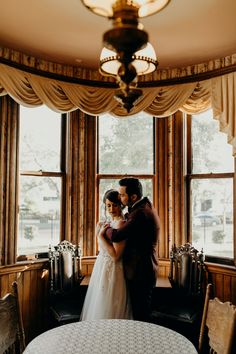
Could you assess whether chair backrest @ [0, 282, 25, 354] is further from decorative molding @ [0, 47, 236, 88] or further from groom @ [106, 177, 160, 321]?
decorative molding @ [0, 47, 236, 88]

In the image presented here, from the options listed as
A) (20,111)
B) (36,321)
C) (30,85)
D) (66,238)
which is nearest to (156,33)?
(30,85)

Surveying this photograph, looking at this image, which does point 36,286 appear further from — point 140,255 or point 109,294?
point 140,255

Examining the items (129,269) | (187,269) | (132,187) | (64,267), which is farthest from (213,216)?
(64,267)

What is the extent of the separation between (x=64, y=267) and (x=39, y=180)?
0.93 meters

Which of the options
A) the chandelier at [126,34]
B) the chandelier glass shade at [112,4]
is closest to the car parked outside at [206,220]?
the chandelier at [126,34]

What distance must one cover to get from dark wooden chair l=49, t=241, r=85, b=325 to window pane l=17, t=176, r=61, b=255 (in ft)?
0.65

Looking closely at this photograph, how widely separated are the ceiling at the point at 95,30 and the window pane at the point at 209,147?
0.64 meters

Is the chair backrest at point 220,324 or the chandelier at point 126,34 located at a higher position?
the chandelier at point 126,34

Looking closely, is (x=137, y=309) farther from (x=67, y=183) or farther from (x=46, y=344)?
(x=67, y=183)

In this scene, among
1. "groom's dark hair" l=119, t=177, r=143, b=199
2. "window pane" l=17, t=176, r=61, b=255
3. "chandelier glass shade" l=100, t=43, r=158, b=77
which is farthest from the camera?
"window pane" l=17, t=176, r=61, b=255

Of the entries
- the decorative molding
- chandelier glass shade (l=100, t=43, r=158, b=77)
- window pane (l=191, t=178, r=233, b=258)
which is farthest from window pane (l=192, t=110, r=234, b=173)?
chandelier glass shade (l=100, t=43, r=158, b=77)

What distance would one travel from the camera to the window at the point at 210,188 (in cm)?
356

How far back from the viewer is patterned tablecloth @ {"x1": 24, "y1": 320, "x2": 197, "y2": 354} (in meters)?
1.72

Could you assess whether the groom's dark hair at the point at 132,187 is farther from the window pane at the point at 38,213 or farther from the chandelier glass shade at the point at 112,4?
the chandelier glass shade at the point at 112,4
